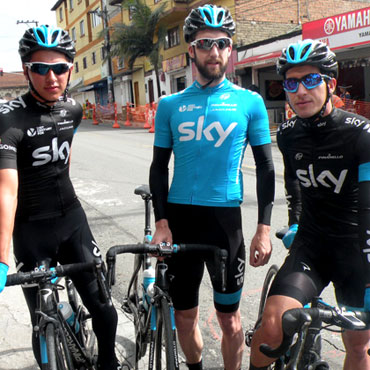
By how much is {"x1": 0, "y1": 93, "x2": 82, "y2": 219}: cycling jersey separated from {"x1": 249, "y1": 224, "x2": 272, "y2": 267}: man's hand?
126 centimetres

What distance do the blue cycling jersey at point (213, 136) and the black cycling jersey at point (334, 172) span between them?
0.96ft

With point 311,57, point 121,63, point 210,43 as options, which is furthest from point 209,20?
point 121,63

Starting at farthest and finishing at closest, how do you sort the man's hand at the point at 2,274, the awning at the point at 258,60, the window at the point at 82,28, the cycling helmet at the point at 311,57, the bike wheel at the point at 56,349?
the window at the point at 82,28 → the awning at the point at 258,60 → the cycling helmet at the point at 311,57 → the bike wheel at the point at 56,349 → the man's hand at the point at 2,274

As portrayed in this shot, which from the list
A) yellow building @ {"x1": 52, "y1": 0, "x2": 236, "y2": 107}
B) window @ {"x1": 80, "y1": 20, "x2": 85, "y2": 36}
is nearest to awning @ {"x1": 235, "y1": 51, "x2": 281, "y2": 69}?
yellow building @ {"x1": 52, "y1": 0, "x2": 236, "y2": 107}

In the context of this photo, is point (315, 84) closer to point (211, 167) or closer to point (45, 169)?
point (211, 167)

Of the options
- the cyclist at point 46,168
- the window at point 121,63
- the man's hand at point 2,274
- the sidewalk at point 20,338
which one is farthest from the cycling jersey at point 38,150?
the window at point 121,63

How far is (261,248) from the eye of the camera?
108 inches

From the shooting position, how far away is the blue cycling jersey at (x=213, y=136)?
2.81m

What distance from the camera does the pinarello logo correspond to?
59.6ft

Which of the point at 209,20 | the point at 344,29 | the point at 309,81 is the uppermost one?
the point at 344,29

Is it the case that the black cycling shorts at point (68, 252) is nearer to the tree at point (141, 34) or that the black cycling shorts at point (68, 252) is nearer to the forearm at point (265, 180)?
the forearm at point (265, 180)

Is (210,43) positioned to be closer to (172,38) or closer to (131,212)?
(131,212)

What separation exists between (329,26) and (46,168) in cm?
1848

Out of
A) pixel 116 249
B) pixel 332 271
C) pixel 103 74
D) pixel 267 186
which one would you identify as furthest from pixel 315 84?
pixel 103 74
